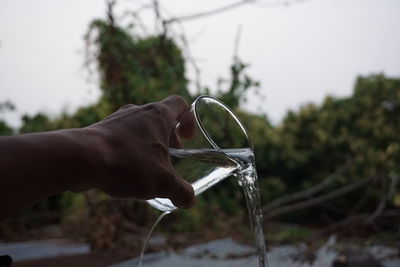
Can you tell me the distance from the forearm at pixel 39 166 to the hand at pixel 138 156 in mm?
27

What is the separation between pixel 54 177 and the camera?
1.72 feet

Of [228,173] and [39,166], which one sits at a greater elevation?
[39,166]

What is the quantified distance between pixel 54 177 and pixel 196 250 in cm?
209

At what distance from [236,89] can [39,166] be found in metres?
2.22

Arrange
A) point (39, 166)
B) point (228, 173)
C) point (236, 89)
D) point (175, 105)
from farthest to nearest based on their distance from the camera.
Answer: point (236, 89) < point (228, 173) < point (175, 105) < point (39, 166)

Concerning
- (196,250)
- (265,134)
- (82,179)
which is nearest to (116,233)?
(196,250)

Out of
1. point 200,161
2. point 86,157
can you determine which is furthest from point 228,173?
point 86,157

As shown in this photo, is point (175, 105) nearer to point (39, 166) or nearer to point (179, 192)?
point (179, 192)

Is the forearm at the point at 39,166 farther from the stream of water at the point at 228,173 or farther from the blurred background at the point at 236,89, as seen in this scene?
the blurred background at the point at 236,89

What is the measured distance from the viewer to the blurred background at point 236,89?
267 centimetres

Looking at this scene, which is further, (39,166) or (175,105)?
(175,105)

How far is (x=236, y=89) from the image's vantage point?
2.66 meters

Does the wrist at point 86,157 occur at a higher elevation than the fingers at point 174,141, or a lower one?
higher

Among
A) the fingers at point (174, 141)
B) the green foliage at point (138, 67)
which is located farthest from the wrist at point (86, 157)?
the green foliage at point (138, 67)
